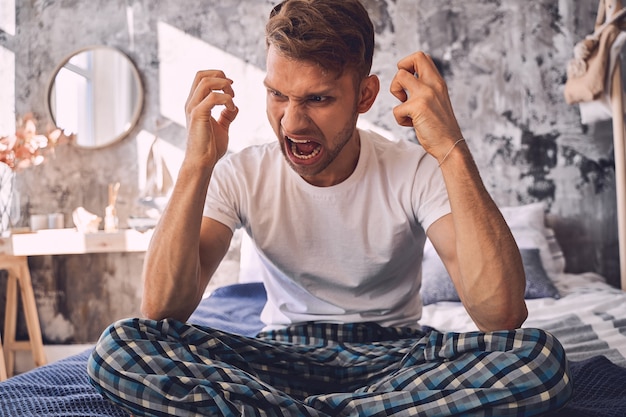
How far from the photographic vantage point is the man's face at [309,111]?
1.30 m

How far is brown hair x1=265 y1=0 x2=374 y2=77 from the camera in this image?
1.30 meters

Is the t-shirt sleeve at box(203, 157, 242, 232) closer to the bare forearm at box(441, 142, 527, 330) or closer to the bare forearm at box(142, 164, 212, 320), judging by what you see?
the bare forearm at box(142, 164, 212, 320)

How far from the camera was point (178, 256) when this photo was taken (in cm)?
122

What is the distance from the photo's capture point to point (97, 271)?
10.9ft

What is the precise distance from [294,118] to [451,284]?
1.35 m

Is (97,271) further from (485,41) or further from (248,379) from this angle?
(248,379)

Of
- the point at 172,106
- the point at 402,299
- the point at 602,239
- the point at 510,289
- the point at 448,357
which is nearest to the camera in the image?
the point at 448,357

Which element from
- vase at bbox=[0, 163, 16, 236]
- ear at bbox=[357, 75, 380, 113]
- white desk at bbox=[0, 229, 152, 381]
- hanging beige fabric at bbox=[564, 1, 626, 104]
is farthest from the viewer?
vase at bbox=[0, 163, 16, 236]

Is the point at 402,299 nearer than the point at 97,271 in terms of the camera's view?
Yes

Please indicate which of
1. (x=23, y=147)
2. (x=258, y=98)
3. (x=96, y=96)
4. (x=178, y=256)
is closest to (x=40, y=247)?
(x=23, y=147)

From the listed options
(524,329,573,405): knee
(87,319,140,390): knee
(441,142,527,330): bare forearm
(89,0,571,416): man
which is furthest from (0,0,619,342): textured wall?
(87,319,140,390): knee

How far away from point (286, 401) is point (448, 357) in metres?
0.28

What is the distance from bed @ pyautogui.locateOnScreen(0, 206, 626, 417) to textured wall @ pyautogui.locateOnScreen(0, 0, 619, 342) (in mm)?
289

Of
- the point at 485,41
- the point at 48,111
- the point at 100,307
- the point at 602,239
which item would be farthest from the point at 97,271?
the point at 602,239
